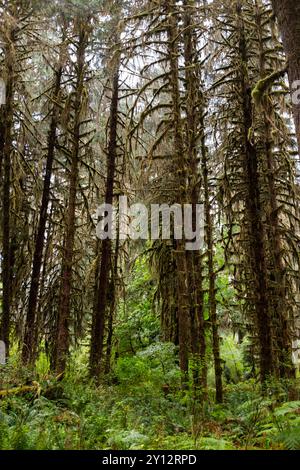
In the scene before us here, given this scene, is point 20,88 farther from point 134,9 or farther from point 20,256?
point 20,256

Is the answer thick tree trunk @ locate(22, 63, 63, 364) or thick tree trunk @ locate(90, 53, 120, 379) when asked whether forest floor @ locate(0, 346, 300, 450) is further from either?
thick tree trunk @ locate(22, 63, 63, 364)

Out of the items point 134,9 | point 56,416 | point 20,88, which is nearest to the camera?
point 56,416

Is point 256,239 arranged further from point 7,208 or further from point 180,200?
point 7,208

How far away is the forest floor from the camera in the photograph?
412cm

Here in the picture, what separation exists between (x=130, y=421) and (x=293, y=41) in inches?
204

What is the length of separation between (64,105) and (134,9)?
3189 mm

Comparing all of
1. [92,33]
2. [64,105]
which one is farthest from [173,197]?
[92,33]

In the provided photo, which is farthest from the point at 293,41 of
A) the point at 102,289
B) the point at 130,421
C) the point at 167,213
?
the point at 102,289

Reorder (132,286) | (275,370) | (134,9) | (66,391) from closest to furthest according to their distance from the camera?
(66,391)
(275,370)
(134,9)
(132,286)

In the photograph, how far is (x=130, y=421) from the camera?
5.74 m

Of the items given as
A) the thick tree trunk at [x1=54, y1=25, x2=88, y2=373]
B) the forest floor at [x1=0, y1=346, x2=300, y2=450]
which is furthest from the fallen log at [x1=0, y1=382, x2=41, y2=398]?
the thick tree trunk at [x1=54, y1=25, x2=88, y2=373]

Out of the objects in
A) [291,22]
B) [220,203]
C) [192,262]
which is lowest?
[192,262]

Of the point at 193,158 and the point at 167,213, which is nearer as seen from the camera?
the point at 193,158

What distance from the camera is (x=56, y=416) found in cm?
543
